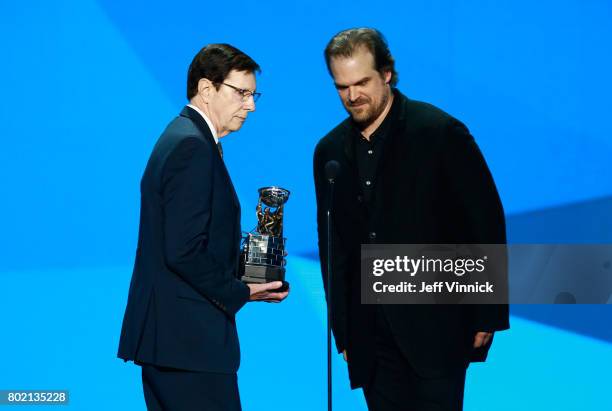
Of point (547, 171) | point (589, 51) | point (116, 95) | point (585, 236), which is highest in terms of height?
point (589, 51)

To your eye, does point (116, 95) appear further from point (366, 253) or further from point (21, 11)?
point (366, 253)

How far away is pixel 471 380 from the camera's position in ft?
13.3

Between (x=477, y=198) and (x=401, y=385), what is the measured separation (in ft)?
1.90

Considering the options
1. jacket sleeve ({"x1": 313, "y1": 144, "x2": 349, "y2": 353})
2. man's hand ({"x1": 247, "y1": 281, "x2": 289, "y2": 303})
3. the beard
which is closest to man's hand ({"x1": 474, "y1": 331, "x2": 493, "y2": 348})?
jacket sleeve ({"x1": 313, "y1": 144, "x2": 349, "y2": 353})

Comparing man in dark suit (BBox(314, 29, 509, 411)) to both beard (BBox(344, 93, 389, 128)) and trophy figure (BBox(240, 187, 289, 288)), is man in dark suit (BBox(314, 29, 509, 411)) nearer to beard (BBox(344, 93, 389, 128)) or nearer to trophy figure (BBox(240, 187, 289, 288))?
beard (BBox(344, 93, 389, 128))

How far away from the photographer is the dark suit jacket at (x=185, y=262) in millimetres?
2133

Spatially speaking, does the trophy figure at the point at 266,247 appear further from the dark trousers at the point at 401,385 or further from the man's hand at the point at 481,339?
the man's hand at the point at 481,339

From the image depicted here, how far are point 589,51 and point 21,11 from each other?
267 cm

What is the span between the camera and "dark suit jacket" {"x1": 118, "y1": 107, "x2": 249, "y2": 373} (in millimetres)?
2133

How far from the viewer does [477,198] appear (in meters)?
2.47

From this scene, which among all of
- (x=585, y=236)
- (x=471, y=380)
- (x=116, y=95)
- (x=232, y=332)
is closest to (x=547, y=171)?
(x=585, y=236)

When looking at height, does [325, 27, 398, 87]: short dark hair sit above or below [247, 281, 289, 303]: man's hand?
above

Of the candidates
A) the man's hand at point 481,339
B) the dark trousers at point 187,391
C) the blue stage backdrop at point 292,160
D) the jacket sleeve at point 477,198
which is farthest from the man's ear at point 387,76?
the blue stage backdrop at point 292,160

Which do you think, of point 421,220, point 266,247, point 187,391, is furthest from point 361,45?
point 187,391
